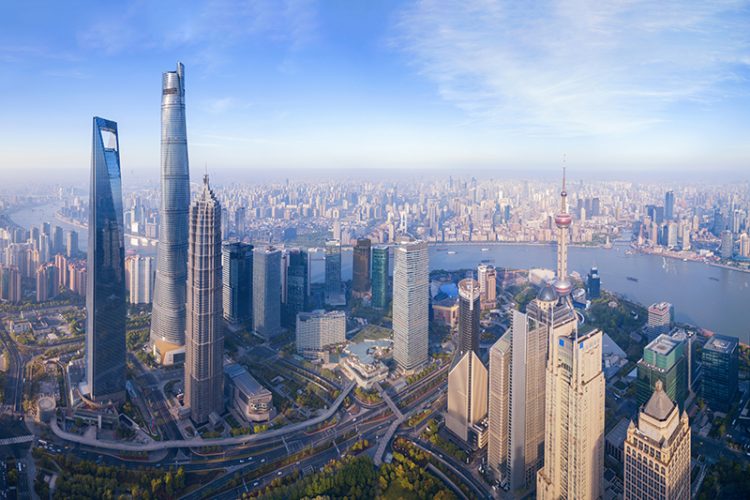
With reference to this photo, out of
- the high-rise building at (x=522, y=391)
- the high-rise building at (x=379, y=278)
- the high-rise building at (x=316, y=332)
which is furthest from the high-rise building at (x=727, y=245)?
the high-rise building at (x=522, y=391)

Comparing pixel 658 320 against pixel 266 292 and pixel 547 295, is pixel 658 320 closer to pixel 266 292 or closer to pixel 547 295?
pixel 547 295

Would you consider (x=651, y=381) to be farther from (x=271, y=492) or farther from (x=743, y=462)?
(x=271, y=492)

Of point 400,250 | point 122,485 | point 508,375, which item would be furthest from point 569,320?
point 122,485

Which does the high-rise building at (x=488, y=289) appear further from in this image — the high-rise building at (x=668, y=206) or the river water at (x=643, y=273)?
the high-rise building at (x=668, y=206)

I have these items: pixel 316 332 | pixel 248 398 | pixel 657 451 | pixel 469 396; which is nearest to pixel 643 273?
pixel 316 332

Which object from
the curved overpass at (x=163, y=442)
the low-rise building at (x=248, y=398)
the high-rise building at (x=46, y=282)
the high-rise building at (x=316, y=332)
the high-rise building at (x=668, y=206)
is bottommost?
the curved overpass at (x=163, y=442)

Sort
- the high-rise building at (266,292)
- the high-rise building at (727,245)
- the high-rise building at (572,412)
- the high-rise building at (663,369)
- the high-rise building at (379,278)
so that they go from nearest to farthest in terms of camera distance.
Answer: the high-rise building at (572,412)
the high-rise building at (663,369)
the high-rise building at (266,292)
the high-rise building at (379,278)
the high-rise building at (727,245)

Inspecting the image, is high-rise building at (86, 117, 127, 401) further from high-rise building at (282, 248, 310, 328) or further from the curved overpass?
high-rise building at (282, 248, 310, 328)
